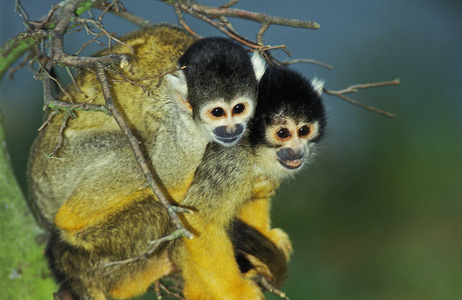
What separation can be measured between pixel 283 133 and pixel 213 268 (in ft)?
2.76

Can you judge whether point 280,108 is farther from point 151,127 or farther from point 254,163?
point 151,127

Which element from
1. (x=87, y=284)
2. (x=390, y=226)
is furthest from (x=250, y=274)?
(x=390, y=226)

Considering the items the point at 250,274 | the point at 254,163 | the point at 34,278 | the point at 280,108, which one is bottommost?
the point at 34,278

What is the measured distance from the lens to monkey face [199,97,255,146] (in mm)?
2570

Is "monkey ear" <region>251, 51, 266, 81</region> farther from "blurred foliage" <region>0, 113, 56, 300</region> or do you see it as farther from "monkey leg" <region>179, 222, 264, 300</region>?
"blurred foliage" <region>0, 113, 56, 300</region>

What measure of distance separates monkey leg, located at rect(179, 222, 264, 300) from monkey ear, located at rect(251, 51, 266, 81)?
0.87m

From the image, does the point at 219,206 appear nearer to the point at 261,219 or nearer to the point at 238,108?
the point at 238,108

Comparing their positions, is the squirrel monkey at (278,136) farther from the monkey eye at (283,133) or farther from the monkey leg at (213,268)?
the monkey leg at (213,268)

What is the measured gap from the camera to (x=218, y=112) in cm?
260

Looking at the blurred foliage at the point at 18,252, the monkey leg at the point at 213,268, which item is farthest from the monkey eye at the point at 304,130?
the blurred foliage at the point at 18,252

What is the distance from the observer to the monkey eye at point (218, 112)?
2590 mm

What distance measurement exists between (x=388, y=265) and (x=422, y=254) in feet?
1.62

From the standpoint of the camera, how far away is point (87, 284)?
2.67m

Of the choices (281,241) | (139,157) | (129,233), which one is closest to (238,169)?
(129,233)
